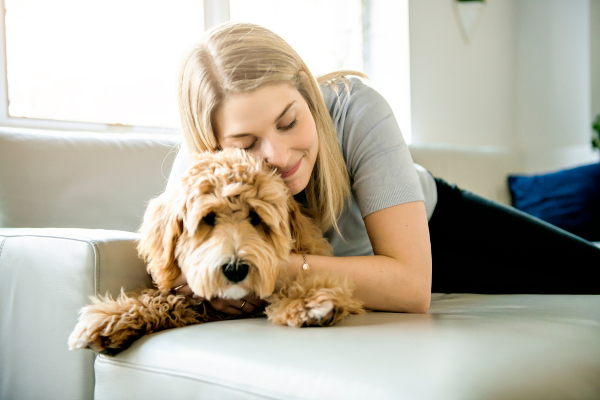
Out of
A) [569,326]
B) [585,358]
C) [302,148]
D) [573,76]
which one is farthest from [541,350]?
[573,76]

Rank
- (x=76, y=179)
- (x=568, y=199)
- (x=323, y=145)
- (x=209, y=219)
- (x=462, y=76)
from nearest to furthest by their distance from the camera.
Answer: (x=209, y=219) < (x=323, y=145) < (x=76, y=179) < (x=568, y=199) < (x=462, y=76)

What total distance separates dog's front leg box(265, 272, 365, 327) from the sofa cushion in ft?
0.13

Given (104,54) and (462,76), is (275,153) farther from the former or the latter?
(462,76)

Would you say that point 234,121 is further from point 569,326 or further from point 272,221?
point 569,326

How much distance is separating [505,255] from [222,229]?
1430 mm

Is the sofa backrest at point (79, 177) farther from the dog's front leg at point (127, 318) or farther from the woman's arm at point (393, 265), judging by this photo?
the woman's arm at point (393, 265)

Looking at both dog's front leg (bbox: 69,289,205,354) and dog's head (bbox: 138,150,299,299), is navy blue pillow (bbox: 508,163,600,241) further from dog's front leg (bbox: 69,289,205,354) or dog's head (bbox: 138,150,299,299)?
dog's front leg (bbox: 69,289,205,354)

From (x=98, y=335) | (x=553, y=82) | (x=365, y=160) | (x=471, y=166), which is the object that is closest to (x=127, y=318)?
(x=98, y=335)

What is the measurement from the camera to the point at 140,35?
3.27m

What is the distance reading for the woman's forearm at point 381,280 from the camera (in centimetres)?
150

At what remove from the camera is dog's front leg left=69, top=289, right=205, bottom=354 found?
A: 4.13ft

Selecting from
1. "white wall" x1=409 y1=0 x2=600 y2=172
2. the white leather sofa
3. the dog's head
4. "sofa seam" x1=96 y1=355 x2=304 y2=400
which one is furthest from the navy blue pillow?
"sofa seam" x1=96 y1=355 x2=304 y2=400

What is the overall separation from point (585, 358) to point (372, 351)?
0.49 metres

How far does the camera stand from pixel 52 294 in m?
1.42
